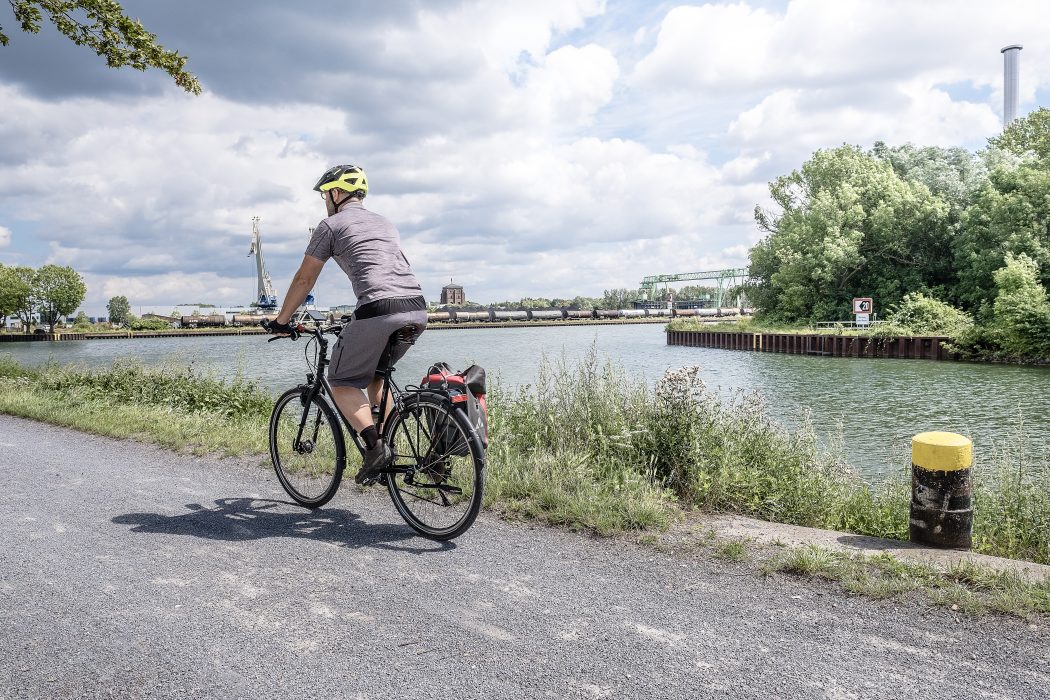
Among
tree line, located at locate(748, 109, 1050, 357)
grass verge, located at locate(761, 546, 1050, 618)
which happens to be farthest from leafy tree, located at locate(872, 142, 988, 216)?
grass verge, located at locate(761, 546, 1050, 618)

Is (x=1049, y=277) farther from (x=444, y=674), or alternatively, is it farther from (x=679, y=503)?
(x=444, y=674)

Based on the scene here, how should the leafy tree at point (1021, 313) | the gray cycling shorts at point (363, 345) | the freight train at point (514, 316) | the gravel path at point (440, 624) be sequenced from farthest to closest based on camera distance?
1. the freight train at point (514, 316)
2. the leafy tree at point (1021, 313)
3. the gray cycling shorts at point (363, 345)
4. the gravel path at point (440, 624)

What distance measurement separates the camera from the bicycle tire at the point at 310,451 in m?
5.43

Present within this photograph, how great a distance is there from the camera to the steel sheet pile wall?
41.5 m

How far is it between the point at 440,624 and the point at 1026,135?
70.7 m

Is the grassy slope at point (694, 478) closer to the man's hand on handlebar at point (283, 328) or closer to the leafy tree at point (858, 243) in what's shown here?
the man's hand on handlebar at point (283, 328)

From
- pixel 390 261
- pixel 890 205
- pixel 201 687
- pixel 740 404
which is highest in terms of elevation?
pixel 890 205

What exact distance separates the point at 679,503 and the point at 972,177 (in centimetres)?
6051

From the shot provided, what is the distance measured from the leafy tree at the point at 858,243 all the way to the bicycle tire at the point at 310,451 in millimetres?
52069

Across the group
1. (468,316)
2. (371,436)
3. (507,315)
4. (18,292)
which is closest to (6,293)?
(18,292)

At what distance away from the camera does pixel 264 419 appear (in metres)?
10.5

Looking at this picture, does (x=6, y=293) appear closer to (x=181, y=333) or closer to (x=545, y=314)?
(x=181, y=333)

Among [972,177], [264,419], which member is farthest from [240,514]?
[972,177]

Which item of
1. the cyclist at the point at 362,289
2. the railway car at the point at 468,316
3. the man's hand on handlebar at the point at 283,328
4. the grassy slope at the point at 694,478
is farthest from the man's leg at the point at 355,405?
the railway car at the point at 468,316
